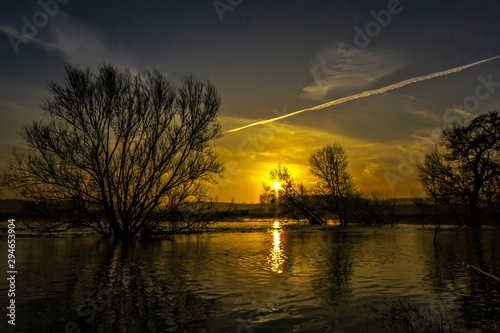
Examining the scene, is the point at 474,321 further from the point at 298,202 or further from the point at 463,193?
the point at 298,202

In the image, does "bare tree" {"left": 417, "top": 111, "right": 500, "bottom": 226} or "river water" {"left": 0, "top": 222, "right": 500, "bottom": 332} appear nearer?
"river water" {"left": 0, "top": 222, "right": 500, "bottom": 332}

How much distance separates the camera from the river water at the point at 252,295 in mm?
6559

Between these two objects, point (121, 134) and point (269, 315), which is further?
point (121, 134)

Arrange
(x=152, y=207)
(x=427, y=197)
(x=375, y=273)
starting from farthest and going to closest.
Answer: (x=427, y=197)
(x=152, y=207)
(x=375, y=273)

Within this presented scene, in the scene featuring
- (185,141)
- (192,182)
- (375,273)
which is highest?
(185,141)

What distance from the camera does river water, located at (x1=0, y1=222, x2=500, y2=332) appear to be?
6.56 m

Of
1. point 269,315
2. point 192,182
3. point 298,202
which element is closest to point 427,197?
point 298,202

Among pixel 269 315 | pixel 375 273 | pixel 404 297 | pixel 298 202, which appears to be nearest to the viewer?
pixel 269 315

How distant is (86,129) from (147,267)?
13.9 meters

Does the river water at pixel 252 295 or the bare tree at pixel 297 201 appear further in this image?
the bare tree at pixel 297 201

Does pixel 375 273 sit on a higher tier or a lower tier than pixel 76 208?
lower

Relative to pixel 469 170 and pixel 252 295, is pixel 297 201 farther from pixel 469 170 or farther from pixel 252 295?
pixel 252 295

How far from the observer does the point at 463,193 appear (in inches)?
1487

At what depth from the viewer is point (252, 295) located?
8.74 meters
